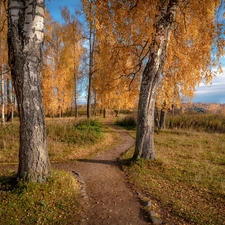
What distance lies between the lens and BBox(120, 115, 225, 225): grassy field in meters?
3.74

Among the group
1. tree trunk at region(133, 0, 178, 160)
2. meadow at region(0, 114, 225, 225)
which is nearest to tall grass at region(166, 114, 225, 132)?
meadow at region(0, 114, 225, 225)

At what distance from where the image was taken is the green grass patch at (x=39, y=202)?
3.18 metres

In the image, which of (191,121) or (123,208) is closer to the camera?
(123,208)

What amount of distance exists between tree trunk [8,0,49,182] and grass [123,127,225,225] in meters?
2.75

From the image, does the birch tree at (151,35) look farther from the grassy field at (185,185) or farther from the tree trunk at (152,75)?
the grassy field at (185,185)

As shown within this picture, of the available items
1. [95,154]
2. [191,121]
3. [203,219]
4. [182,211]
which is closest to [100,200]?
[182,211]

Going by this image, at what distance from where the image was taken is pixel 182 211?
3.78 meters

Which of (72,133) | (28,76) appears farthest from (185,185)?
(72,133)

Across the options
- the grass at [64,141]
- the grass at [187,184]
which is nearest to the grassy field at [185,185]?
the grass at [187,184]

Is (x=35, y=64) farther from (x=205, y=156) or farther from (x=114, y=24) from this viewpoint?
(x=205, y=156)

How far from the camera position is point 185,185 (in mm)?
5098

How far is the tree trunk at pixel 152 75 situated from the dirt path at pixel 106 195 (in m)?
1.26

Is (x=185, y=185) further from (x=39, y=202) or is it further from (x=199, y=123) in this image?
(x=199, y=123)

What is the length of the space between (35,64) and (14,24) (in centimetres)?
82
